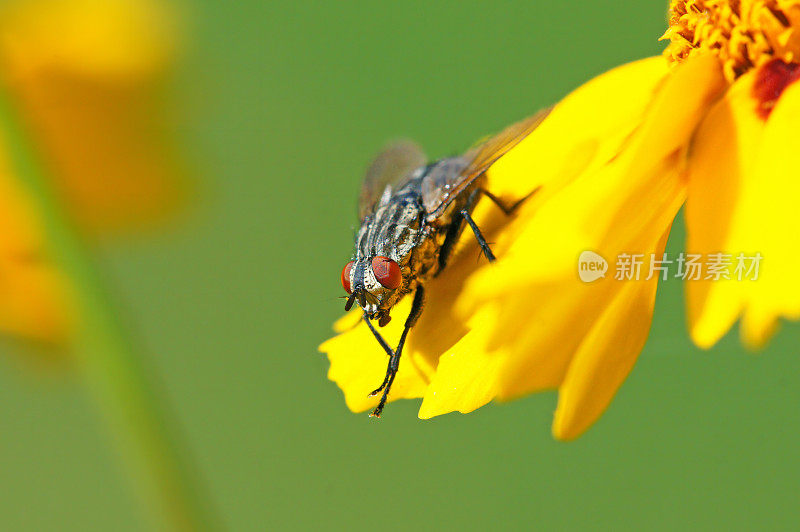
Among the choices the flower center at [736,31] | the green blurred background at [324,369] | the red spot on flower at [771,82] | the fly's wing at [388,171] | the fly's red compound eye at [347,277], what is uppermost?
the flower center at [736,31]

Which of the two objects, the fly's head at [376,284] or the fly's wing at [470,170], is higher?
the fly's wing at [470,170]

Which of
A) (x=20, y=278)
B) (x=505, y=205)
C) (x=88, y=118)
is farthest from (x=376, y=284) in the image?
(x=88, y=118)

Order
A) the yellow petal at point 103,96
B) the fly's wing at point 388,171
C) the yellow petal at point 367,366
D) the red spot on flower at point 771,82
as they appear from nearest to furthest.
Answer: the red spot on flower at point 771,82 → the yellow petal at point 367,366 → the fly's wing at point 388,171 → the yellow petal at point 103,96

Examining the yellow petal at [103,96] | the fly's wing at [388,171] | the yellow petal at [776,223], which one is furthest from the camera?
the yellow petal at [103,96]

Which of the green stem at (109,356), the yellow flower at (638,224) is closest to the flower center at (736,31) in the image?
the yellow flower at (638,224)

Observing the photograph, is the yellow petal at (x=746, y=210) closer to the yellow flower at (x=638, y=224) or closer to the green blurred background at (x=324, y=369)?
the yellow flower at (x=638, y=224)
